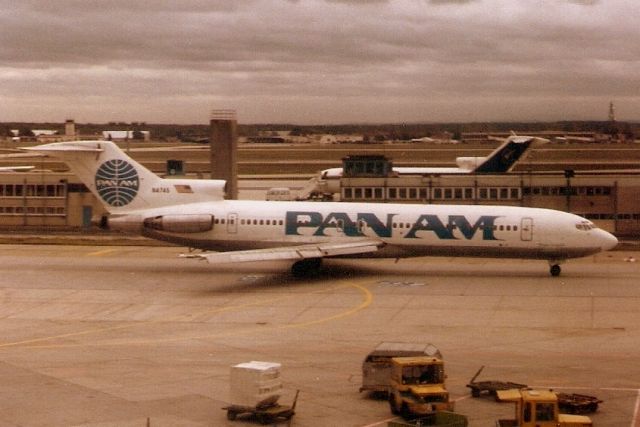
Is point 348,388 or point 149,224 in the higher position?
point 149,224

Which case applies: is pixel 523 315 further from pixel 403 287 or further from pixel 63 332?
pixel 63 332

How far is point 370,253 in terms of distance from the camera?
49375mm

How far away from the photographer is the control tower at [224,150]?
76.9 m

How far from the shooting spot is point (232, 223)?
166 ft

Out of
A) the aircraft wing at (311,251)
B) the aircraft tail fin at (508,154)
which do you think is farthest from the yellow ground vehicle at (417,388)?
the aircraft tail fin at (508,154)

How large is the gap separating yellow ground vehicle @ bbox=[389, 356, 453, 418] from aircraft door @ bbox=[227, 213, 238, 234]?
25278 mm

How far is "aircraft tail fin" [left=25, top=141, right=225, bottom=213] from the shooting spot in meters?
52.0

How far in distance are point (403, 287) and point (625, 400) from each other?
21.0 meters

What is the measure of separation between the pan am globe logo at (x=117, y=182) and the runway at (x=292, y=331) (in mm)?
3772

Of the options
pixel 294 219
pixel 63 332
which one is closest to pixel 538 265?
pixel 294 219

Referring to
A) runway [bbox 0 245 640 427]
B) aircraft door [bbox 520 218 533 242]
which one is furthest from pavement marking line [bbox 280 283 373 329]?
aircraft door [bbox 520 218 533 242]

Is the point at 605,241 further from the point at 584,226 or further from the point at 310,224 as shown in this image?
the point at 310,224

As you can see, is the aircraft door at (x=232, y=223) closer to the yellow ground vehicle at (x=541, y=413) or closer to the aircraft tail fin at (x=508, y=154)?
the yellow ground vehicle at (x=541, y=413)

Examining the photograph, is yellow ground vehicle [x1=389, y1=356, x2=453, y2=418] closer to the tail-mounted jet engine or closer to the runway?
the runway
